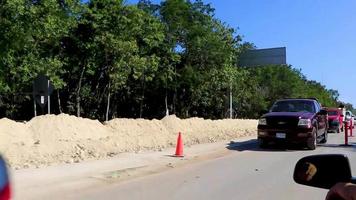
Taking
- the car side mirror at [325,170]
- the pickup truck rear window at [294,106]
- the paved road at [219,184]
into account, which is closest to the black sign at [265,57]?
the pickup truck rear window at [294,106]

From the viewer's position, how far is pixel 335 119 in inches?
1476

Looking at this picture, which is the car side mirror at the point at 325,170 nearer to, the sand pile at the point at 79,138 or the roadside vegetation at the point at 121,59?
the sand pile at the point at 79,138

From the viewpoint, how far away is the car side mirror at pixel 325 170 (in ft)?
9.16

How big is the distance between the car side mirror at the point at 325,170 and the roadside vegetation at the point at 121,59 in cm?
2902

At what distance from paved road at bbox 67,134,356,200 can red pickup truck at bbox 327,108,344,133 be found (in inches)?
724

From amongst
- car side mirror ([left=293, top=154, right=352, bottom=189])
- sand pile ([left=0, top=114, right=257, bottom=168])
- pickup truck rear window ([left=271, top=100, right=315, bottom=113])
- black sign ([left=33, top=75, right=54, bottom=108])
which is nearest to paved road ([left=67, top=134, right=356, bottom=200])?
sand pile ([left=0, top=114, right=257, bottom=168])

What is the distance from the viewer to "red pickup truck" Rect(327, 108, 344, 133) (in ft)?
115

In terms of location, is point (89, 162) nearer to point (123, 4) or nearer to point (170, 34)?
point (123, 4)

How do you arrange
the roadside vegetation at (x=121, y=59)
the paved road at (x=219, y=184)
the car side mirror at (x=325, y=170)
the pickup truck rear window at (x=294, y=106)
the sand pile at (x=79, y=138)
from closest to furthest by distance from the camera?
the car side mirror at (x=325, y=170)
the paved road at (x=219, y=184)
the sand pile at (x=79, y=138)
the pickup truck rear window at (x=294, y=106)
the roadside vegetation at (x=121, y=59)

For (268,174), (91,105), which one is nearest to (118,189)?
(268,174)

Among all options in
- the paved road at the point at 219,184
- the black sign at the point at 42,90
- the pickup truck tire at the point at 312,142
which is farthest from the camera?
Answer: the black sign at the point at 42,90

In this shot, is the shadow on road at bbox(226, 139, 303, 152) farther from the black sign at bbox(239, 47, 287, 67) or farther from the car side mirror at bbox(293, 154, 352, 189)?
the black sign at bbox(239, 47, 287, 67)

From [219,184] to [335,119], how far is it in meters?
27.5

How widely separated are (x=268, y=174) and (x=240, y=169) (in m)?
1.26
